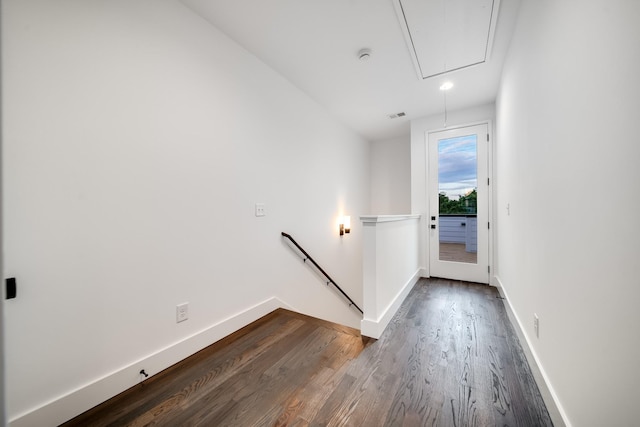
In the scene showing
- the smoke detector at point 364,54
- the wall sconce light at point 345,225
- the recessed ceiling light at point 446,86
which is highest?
the smoke detector at point 364,54

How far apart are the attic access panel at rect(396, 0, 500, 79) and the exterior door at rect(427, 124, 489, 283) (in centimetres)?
135

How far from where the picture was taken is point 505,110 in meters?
2.67

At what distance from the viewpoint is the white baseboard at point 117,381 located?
4.29 ft

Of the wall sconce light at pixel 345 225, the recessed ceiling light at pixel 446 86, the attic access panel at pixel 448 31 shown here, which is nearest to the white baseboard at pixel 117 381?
the wall sconce light at pixel 345 225

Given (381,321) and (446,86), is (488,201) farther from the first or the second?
(381,321)

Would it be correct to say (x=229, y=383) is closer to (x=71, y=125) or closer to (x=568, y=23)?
(x=71, y=125)

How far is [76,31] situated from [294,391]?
2397 mm

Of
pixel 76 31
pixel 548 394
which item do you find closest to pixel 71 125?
pixel 76 31

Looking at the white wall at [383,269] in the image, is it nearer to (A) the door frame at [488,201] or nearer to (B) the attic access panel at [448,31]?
(A) the door frame at [488,201]

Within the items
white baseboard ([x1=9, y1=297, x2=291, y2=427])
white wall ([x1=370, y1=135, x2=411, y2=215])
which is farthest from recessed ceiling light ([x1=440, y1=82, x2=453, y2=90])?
white baseboard ([x1=9, y1=297, x2=291, y2=427])

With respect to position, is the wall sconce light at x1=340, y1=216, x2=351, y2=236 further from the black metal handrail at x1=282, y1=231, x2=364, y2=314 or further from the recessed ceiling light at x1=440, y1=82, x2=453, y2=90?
the recessed ceiling light at x1=440, y1=82, x2=453, y2=90

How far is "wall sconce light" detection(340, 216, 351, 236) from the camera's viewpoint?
4.05m

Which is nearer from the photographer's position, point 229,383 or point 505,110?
point 229,383

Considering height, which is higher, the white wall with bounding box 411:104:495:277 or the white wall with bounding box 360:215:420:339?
the white wall with bounding box 411:104:495:277
